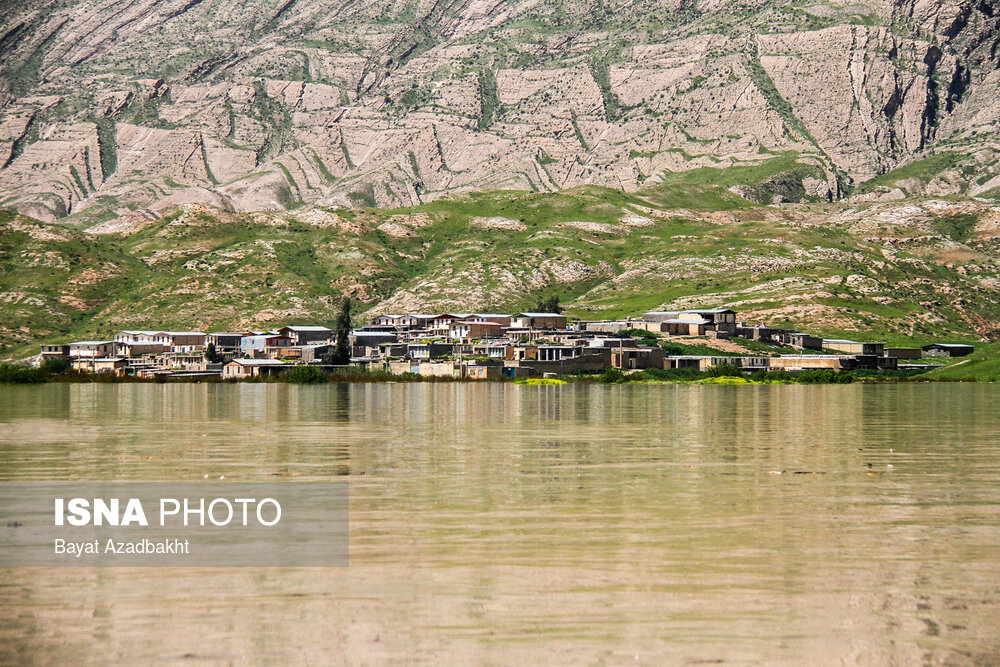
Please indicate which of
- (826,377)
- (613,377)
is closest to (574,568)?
(613,377)

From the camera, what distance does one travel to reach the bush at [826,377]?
19450cm

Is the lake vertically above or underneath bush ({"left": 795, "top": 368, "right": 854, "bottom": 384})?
above

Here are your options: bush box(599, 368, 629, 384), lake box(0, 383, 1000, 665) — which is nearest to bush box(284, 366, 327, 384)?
bush box(599, 368, 629, 384)

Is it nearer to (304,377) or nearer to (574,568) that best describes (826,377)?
(304,377)

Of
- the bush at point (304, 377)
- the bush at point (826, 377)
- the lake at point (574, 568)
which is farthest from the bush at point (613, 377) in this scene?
the lake at point (574, 568)

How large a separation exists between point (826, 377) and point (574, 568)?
17569cm

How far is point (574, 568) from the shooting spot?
27.9 m

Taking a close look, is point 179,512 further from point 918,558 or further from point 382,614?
point 918,558

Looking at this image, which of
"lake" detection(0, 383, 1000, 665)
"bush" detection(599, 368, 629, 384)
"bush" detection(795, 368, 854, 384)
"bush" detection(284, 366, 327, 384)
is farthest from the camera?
"bush" detection(284, 366, 327, 384)

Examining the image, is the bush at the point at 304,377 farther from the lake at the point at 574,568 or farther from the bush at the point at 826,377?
the lake at the point at 574,568

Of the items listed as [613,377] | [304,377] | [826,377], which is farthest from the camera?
[304,377]

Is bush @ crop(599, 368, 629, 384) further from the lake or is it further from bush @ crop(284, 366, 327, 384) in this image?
the lake

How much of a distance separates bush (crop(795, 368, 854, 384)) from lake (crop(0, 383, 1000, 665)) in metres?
132

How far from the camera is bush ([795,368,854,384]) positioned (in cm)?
19450
